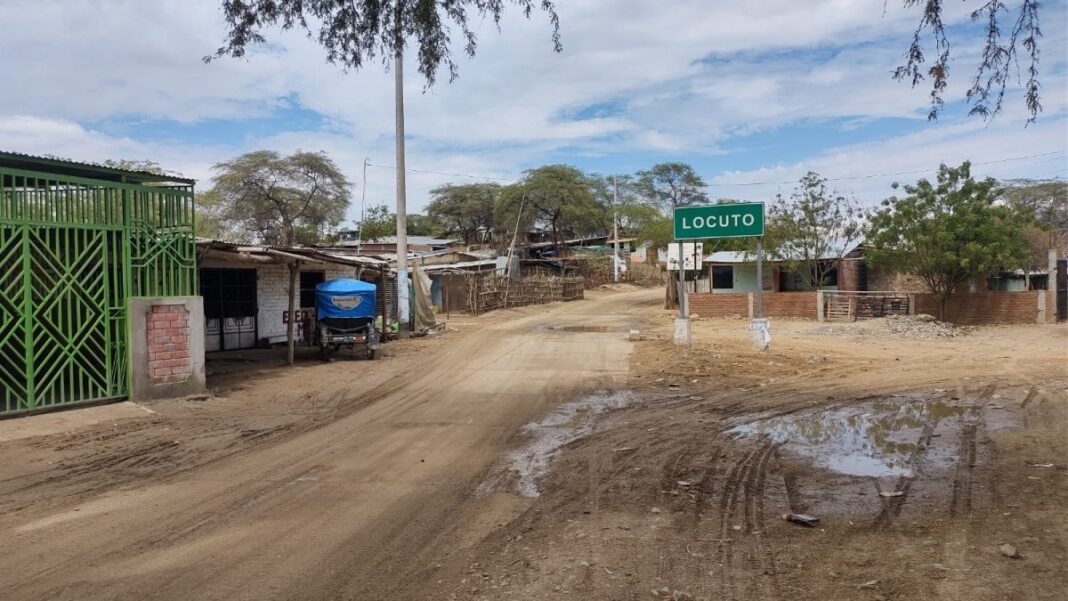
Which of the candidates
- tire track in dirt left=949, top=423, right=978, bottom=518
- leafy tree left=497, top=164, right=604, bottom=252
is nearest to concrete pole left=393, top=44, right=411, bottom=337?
tire track in dirt left=949, top=423, right=978, bottom=518

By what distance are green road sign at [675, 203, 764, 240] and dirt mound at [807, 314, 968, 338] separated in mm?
7765

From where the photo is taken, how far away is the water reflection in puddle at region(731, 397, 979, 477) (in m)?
7.05

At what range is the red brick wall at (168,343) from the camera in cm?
1089

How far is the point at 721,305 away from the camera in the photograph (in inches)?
1185

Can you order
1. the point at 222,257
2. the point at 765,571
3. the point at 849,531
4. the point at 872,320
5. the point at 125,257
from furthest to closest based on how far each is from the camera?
A: the point at 872,320 < the point at 222,257 < the point at 125,257 < the point at 849,531 < the point at 765,571

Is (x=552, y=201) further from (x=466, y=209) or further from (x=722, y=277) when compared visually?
(x=722, y=277)

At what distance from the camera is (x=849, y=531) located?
506 cm

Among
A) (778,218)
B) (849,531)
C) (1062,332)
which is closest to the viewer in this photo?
(849,531)

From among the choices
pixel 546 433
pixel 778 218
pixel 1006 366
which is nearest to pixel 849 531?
pixel 546 433

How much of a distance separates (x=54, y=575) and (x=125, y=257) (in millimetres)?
7245

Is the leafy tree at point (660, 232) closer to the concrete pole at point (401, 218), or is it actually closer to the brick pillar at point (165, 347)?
the concrete pole at point (401, 218)

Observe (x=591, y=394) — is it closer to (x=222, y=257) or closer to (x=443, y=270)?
(x=222, y=257)

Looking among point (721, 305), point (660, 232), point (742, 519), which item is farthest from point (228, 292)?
point (660, 232)

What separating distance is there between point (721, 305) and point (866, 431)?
2189 centimetres
